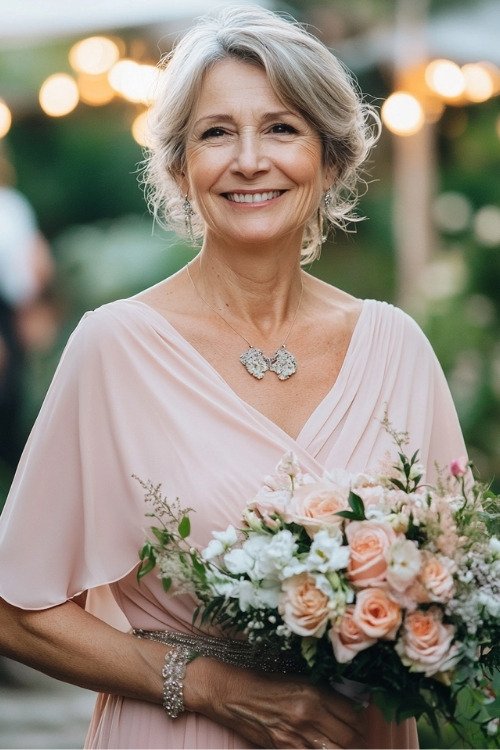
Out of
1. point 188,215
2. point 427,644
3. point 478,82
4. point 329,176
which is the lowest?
point 427,644

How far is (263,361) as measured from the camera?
2.71 meters

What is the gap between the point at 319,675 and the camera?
2049 mm

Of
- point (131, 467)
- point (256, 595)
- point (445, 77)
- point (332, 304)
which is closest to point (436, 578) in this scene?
point (256, 595)

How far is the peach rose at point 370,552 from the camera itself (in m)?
1.96

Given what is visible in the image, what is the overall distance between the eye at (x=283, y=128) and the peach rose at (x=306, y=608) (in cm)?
117

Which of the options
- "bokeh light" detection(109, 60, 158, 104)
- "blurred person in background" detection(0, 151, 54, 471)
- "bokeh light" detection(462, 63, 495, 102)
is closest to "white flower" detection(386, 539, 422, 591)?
"blurred person in background" detection(0, 151, 54, 471)

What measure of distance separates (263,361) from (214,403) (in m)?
0.23

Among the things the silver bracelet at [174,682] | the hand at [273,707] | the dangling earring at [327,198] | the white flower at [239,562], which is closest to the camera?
the white flower at [239,562]

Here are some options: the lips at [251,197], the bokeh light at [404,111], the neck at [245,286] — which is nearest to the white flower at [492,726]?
the neck at [245,286]

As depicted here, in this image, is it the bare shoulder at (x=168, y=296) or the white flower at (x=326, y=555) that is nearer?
the white flower at (x=326, y=555)

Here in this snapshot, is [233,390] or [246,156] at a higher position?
[246,156]

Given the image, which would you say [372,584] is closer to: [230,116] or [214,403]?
[214,403]

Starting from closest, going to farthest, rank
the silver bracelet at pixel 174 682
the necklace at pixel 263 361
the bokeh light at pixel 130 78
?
the silver bracelet at pixel 174 682
the necklace at pixel 263 361
the bokeh light at pixel 130 78

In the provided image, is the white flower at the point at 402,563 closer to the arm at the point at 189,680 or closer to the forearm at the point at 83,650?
the arm at the point at 189,680
